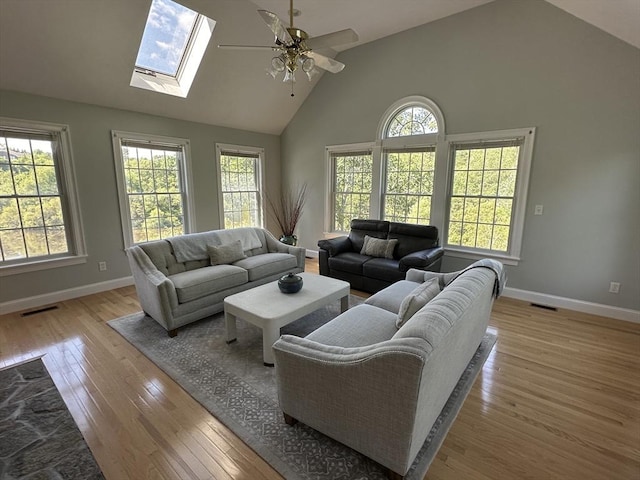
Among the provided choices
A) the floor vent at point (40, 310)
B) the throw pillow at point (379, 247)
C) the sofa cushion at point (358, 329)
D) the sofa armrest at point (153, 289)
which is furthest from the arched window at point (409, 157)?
the floor vent at point (40, 310)

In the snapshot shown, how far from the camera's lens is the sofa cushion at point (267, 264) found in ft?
12.3

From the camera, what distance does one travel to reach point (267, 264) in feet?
12.9

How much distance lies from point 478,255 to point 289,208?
3.69 meters

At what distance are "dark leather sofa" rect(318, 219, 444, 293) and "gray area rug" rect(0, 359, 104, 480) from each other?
121 inches

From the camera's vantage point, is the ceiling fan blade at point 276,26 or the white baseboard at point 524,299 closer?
the ceiling fan blade at point 276,26

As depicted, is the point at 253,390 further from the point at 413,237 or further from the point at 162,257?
the point at 413,237

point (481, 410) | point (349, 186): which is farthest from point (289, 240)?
point (481, 410)

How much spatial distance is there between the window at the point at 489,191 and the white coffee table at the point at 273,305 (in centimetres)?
219

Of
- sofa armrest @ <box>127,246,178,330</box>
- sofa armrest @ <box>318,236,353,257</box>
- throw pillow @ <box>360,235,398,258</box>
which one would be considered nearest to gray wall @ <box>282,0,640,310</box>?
throw pillow @ <box>360,235,398,258</box>

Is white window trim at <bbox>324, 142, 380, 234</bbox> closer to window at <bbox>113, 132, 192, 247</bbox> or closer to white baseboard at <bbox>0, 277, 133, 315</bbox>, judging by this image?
window at <bbox>113, 132, 192, 247</bbox>

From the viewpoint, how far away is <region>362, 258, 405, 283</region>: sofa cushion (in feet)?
12.2

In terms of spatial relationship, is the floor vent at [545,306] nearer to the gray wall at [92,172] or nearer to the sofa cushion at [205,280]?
the sofa cushion at [205,280]

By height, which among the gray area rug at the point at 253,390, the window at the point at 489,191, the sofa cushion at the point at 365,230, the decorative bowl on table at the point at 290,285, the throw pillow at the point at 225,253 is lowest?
the gray area rug at the point at 253,390

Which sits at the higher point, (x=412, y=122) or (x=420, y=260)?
(x=412, y=122)
